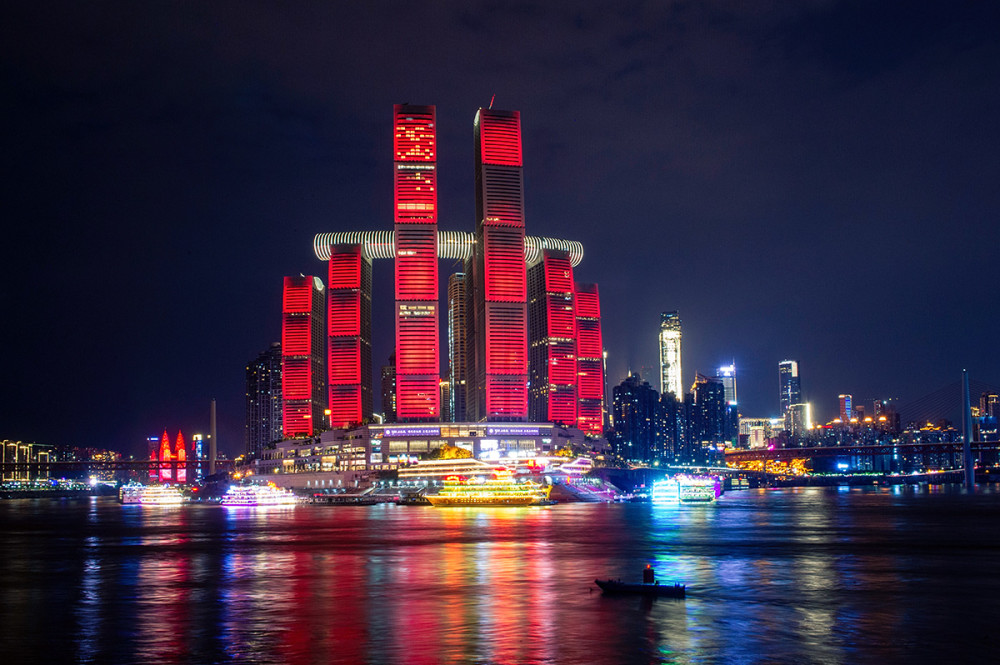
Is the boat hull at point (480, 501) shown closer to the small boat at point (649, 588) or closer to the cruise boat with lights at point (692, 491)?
the cruise boat with lights at point (692, 491)

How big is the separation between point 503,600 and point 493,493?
424 ft

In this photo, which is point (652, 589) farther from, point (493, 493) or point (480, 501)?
point (480, 501)

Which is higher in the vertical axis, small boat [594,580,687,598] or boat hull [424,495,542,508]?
small boat [594,580,687,598]

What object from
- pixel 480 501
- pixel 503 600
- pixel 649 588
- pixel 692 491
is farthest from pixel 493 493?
pixel 503 600

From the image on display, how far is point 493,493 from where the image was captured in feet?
571

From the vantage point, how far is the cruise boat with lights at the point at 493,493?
17312cm

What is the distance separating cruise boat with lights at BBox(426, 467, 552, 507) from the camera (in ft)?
568

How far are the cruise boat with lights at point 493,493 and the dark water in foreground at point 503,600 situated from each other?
263 feet

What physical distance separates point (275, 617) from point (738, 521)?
81.4 metres

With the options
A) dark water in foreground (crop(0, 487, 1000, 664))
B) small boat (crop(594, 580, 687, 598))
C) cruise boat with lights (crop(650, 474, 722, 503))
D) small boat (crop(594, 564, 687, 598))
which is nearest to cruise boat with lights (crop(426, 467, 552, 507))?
cruise boat with lights (crop(650, 474, 722, 503))

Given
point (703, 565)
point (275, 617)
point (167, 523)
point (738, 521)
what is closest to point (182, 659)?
point (275, 617)

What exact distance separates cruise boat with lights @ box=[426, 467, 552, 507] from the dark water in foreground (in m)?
80.1

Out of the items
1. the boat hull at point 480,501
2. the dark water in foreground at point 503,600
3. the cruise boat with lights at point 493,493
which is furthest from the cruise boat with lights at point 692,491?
the dark water in foreground at point 503,600

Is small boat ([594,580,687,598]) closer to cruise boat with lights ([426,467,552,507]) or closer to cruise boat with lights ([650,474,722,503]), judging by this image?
cruise boat with lights ([426,467,552,507])
